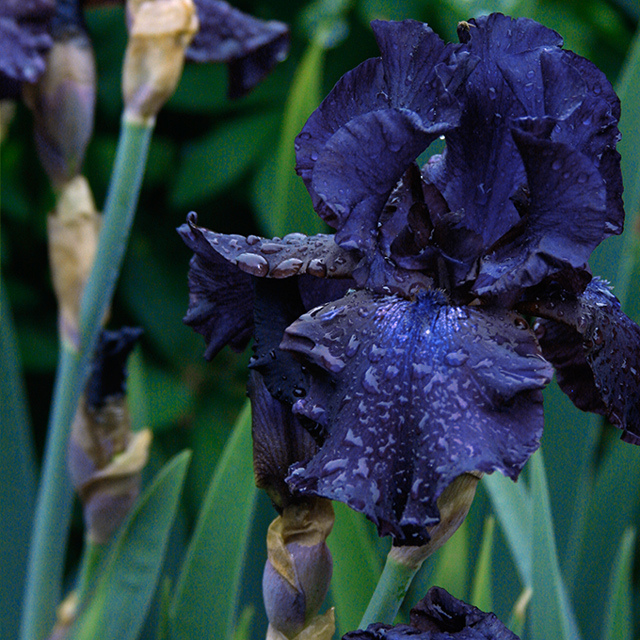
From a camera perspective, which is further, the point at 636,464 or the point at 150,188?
the point at 150,188

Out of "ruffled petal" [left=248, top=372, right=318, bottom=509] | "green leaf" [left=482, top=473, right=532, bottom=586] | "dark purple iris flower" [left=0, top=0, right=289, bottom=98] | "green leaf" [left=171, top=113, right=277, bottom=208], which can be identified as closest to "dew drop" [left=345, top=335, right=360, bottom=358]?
"ruffled petal" [left=248, top=372, right=318, bottom=509]

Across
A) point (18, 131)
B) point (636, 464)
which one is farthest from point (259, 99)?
point (636, 464)

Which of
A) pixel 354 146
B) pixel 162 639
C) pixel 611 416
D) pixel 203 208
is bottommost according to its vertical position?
pixel 162 639

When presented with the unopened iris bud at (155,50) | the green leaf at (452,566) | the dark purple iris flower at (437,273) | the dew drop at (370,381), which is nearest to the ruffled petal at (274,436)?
the dark purple iris flower at (437,273)

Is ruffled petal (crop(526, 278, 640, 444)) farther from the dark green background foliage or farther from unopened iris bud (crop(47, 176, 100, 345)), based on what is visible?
unopened iris bud (crop(47, 176, 100, 345))

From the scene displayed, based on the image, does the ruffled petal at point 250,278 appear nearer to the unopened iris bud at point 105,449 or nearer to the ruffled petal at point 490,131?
the ruffled petal at point 490,131

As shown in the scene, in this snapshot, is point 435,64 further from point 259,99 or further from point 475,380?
point 259,99

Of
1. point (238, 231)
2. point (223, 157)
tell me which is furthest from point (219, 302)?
point (238, 231)
